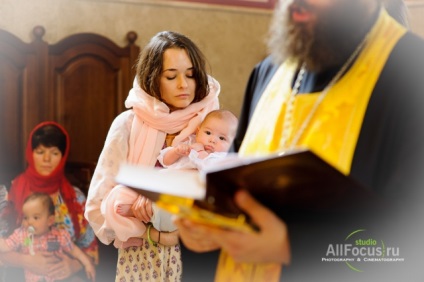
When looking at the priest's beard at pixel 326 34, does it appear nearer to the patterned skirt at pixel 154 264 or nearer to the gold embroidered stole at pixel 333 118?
the gold embroidered stole at pixel 333 118

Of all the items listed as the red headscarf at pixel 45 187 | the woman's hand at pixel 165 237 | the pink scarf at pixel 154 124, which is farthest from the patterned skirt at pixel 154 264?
the red headscarf at pixel 45 187

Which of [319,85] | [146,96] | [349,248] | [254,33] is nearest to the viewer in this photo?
[349,248]

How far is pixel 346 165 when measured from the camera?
5.55ft

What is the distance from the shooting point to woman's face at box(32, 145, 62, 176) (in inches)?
210

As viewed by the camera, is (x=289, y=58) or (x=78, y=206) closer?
(x=289, y=58)

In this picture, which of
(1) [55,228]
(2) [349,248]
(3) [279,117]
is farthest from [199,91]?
(1) [55,228]

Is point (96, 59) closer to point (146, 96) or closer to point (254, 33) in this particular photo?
point (254, 33)

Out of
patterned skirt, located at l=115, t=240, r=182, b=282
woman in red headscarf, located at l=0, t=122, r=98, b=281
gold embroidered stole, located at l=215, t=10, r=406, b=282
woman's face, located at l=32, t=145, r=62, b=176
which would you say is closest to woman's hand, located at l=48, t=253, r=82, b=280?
woman in red headscarf, located at l=0, t=122, r=98, b=281

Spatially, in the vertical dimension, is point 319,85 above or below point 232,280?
above

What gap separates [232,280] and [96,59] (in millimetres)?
4818

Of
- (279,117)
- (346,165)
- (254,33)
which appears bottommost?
(346,165)

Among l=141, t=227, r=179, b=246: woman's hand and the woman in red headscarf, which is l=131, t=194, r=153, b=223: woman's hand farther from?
the woman in red headscarf

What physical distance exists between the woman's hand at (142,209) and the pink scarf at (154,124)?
166mm

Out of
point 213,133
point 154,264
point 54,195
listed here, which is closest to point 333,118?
point 213,133
